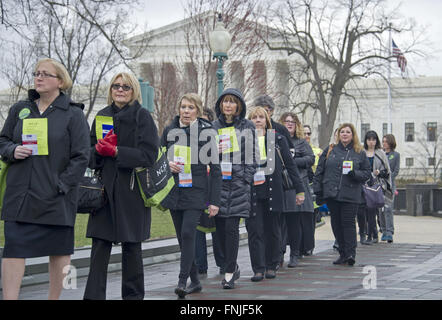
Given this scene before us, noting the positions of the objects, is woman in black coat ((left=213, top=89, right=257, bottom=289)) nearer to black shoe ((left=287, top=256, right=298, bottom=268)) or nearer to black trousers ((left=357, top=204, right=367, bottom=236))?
black shoe ((left=287, top=256, right=298, bottom=268))

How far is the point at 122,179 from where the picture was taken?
19.5 ft

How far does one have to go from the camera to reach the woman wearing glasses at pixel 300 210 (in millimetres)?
10375

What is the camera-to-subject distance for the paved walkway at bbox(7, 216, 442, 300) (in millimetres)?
7367

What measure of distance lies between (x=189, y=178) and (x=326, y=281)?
212 cm

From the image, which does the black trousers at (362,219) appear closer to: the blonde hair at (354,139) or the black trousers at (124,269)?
the blonde hair at (354,139)

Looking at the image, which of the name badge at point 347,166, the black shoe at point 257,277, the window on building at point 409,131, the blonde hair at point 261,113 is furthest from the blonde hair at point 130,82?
the window on building at point 409,131

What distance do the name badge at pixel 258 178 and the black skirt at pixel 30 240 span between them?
339 cm

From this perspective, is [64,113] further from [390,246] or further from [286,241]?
[390,246]

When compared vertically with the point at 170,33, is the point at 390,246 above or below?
below

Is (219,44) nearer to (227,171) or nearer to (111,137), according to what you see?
(227,171)

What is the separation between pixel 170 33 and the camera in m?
57.3

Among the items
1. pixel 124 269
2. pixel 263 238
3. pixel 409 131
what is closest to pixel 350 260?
pixel 263 238
